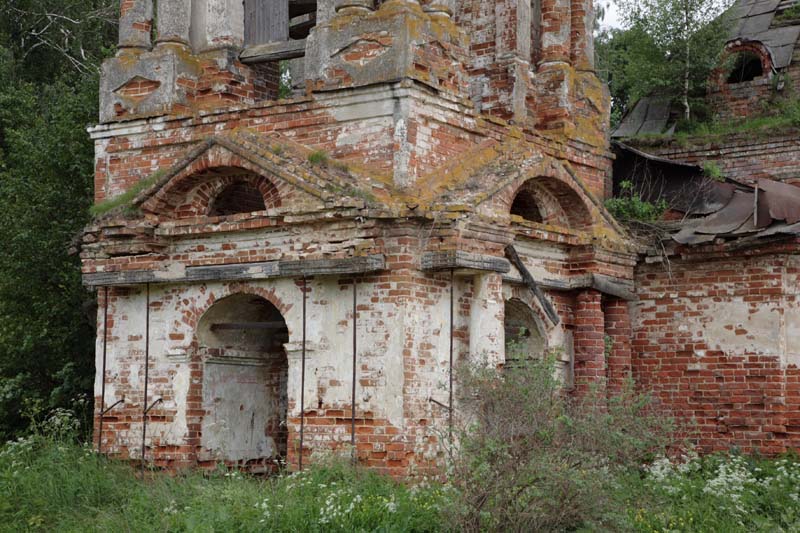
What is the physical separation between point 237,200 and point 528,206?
10.5 feet

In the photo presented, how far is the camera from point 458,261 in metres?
10.2

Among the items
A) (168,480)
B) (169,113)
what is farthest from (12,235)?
(168,480)

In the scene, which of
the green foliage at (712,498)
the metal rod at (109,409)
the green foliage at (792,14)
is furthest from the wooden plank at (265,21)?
the green foliage at (792,14)

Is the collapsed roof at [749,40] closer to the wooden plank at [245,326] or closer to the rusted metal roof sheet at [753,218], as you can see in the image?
the rusted metal roof sheet at [753,218]

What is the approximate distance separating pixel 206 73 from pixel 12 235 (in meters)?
5.01

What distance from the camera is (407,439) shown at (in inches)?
399

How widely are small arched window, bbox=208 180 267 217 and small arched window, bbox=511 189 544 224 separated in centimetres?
280

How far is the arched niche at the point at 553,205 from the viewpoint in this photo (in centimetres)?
1228

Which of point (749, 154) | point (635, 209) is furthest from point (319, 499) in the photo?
point (749, 154)

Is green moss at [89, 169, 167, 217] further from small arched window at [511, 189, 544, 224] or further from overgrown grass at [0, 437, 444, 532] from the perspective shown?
small arched window at [511, 189, 544, 224]

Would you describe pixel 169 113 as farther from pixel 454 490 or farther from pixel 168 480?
pixel 454 490

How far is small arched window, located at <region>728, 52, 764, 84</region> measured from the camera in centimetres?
1591

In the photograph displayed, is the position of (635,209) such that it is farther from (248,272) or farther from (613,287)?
(248,272)

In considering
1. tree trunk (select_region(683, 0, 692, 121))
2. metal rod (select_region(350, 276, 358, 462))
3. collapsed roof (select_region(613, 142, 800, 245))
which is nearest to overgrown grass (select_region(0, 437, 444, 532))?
metal rod (select_region(350, 276, 358, 462))
